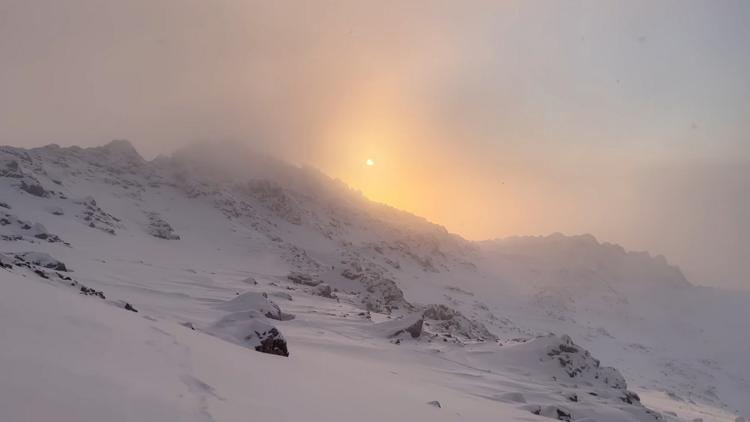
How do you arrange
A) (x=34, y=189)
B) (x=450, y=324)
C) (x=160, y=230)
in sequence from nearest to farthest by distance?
(x=450, y=324), (x=34, y=189), (x=160, y=230)

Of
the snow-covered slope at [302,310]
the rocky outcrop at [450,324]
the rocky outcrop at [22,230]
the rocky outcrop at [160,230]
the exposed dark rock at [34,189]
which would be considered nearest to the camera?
the snow-covered slope at [302,310]

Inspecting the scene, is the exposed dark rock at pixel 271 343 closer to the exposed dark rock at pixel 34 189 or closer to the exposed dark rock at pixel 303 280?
the exposed dark rock at pixel 303 280

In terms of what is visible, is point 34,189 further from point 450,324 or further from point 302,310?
point 450,324

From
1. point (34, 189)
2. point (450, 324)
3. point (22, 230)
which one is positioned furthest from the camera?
point (34, 189)

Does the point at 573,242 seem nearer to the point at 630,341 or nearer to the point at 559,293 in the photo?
the point at 559,293

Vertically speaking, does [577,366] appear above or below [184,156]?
below

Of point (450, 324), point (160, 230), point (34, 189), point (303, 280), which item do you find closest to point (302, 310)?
point (450, 324)

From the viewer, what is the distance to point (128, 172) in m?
51.2

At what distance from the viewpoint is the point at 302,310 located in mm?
18469

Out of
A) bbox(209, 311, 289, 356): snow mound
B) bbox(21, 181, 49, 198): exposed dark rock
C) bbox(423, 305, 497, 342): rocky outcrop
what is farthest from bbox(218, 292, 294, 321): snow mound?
bbox(21, 181, 49, 198): exposed dark rock

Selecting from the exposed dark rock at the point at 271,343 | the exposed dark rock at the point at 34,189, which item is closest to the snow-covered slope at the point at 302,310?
the exposed dark rock at the point at 271,343

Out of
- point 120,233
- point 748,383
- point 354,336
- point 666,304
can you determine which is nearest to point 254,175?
point 120,233

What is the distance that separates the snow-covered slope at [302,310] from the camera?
484 centimetres

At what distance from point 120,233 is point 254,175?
109ft
